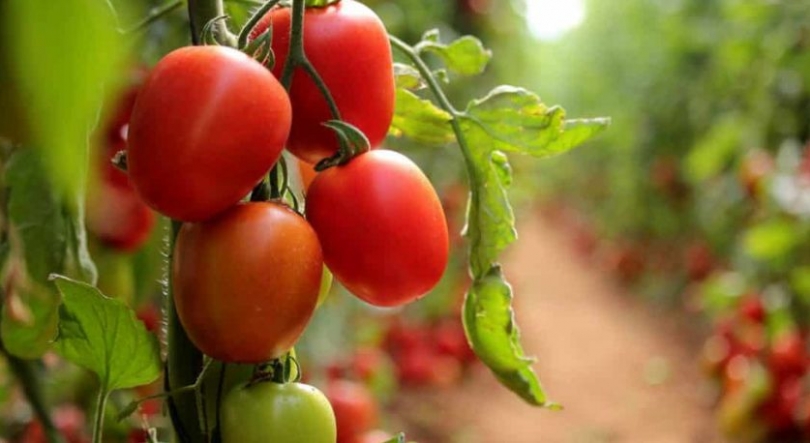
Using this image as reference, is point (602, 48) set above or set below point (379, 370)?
above

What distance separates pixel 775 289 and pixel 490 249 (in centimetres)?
223

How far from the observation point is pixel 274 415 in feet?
1.60

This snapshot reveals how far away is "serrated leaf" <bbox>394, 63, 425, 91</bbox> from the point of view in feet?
2.09

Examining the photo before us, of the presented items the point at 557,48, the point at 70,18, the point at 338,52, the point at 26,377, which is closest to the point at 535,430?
the point at 26,377

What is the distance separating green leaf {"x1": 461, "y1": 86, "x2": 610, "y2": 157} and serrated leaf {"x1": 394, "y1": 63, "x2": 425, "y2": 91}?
1.9 inches

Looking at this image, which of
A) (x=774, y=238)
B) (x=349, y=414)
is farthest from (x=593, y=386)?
(x=349, y=414)

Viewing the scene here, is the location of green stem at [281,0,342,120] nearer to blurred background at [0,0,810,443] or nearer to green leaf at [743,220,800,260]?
blurred background at [0,0,810,443]

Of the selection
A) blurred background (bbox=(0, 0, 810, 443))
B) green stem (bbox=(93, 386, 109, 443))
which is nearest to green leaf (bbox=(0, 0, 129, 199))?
blurred background (bbox=(0, 0, 810, 443))

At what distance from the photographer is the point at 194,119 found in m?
0.44

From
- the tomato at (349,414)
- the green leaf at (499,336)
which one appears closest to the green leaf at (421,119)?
the green leaf at (499,336)

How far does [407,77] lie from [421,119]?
0.04 meters

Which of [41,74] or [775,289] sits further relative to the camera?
[775,289]

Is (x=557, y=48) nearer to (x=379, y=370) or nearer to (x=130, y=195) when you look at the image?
(x=379, y=370)

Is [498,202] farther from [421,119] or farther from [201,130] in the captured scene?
[201,130]
